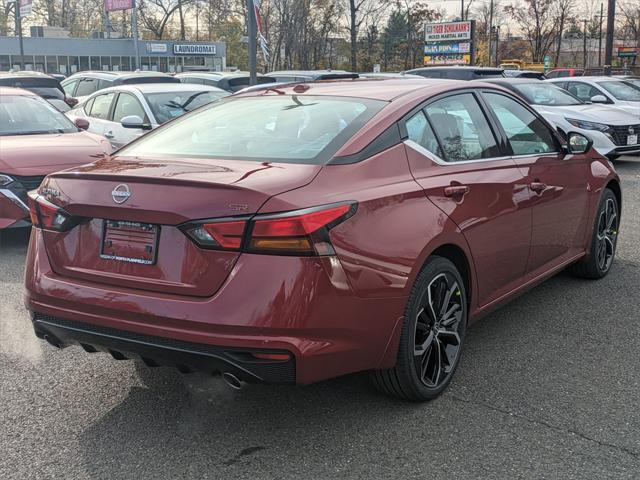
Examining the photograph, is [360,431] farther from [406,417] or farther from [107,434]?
[107,434]

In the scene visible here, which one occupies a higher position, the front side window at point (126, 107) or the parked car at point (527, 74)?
the parked car at point (527, 74)

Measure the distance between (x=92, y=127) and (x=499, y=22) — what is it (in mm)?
65712

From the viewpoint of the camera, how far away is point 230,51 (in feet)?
216

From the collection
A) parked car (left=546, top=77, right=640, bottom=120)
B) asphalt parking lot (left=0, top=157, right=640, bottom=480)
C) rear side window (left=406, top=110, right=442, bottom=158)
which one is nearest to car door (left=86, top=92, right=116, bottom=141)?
asphalt parking lot (left=0, top=157, right=640, bottom=480)

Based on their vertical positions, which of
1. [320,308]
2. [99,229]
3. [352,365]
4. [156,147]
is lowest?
[352,365]

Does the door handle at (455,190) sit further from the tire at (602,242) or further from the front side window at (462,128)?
the tire at (602,242)

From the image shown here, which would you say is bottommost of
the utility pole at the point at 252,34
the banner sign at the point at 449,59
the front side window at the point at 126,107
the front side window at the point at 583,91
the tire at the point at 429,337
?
the tire at the point at 429,337

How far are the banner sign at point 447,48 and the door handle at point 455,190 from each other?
3839 cm

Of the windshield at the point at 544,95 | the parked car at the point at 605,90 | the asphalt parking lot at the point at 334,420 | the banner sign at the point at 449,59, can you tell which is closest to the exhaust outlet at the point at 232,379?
the asphalt parking lot at the point at 334,420

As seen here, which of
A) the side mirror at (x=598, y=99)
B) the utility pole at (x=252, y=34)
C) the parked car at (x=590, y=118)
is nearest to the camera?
the parked car at (x=590, y=118)

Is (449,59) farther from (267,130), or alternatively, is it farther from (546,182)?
(267,130)

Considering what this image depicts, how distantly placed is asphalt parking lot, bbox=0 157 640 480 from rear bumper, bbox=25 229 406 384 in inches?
15.3

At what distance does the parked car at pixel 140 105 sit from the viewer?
10.2m

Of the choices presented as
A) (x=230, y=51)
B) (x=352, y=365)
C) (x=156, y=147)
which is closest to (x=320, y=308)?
(x=352, y=365)
